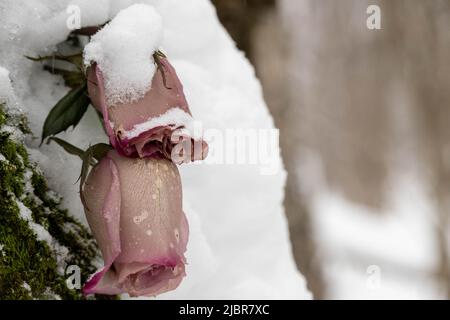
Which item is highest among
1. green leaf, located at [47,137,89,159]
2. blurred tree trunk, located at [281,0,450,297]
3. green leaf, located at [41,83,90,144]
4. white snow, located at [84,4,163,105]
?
white snow, located at [84,4,163,105]

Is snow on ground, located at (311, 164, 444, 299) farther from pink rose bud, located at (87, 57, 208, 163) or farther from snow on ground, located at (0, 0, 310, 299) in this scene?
pink rose bud, located at (87, 57, 208, 163)

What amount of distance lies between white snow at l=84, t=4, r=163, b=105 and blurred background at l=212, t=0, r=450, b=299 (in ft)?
5.41

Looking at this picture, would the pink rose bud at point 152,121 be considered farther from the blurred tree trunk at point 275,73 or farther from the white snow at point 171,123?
the blurred tree trunk at point 275,73

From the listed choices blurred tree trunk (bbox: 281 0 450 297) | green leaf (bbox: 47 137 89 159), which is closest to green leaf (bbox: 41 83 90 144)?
green leaf (bbox: 47 137 89 159)

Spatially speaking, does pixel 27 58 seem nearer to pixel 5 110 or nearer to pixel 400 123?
pixel 5 110

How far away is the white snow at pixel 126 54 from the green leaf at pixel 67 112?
4 cm

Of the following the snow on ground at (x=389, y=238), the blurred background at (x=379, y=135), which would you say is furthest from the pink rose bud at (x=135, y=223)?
the snow on ground at (x=389, y=238)

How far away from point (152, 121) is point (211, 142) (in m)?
0.15

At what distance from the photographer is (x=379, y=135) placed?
2945 millimetres

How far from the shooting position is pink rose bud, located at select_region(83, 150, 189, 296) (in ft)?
1.10

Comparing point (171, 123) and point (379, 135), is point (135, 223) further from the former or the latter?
point (379, 135)

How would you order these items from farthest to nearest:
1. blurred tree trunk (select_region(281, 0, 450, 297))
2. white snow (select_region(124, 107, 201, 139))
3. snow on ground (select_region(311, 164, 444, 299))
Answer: snow on ground (select_region(311, 164, 444, 299))
blurred tree trunk (select_region(281, 0, 450, 297))
white snow (select_region(124, 107, 201, 139))

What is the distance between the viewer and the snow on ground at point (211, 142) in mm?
396
